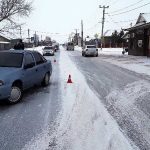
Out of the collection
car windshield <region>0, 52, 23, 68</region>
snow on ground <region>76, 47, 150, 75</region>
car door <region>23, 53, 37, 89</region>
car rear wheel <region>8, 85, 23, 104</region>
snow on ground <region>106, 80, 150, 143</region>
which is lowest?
snow on ground <region>76, 47, 150, 75</region>

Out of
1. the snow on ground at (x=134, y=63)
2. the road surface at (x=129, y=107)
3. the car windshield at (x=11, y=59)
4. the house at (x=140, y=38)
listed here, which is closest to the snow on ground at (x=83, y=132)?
the road surface at (x=129, y=107)

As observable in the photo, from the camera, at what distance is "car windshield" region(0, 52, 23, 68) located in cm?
1024

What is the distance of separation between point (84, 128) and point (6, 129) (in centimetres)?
163

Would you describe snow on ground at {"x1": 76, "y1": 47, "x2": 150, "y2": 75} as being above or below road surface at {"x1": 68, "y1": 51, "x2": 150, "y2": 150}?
below

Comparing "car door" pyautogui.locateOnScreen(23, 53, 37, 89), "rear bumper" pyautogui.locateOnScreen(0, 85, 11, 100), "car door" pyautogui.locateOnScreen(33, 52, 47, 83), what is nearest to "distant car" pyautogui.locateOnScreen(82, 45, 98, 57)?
"car door" pyautogui.locateOnScreen(33, 52, 47, 83)

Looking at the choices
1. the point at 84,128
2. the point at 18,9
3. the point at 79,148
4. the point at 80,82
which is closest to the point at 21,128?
the point at 84,128

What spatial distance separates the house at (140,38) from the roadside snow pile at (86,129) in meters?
28.5

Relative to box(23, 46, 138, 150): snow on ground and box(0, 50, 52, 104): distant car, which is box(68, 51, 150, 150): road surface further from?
box(0, 50, 52, 104): distant car

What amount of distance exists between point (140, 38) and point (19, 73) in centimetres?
3345

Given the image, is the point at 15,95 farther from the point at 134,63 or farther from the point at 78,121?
the point at 134,63

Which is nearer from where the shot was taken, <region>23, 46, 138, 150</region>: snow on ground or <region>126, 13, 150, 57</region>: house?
<region>23, 46, 138, 150</region>: snow on ground

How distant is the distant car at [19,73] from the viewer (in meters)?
8.90

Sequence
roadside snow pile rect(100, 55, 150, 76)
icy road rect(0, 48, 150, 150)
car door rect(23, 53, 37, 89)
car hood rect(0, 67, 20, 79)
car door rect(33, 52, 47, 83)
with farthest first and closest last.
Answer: roadside snow pile rect(100, 55, 150, 76)
car door rect(33, 52, 47, 83)
car door rect(23, 53, 37, 89)
car hood rect(0, 67, 20, 79)
icy road rect(0, 48, 150, 150)

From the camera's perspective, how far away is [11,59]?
34.6ft
